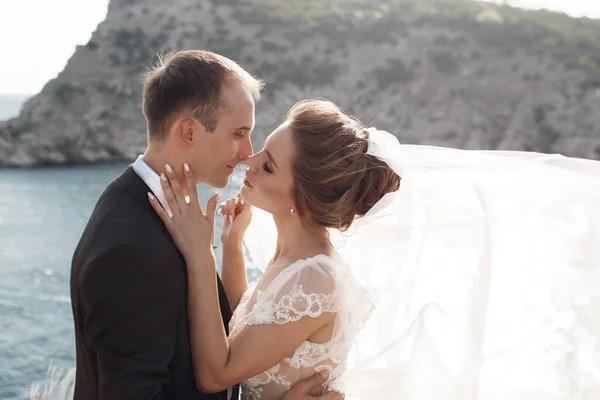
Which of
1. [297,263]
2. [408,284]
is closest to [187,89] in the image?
[297,263]

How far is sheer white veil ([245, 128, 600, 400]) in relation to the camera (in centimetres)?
238

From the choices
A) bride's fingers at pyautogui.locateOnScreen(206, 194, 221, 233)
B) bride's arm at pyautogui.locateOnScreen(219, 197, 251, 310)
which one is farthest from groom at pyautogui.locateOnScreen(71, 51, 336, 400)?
bride's arm at pyautogui.locateOnScreen(219, 197, 251, 310)

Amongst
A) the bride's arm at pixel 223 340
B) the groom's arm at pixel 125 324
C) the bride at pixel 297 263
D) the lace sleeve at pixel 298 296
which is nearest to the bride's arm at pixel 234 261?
the bride at pixel 297 263

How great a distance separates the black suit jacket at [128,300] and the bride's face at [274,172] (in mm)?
574

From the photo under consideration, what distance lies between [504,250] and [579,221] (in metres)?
0.32

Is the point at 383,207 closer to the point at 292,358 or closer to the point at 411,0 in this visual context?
the point at 292,358

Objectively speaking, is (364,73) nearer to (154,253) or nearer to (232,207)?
(232,207)

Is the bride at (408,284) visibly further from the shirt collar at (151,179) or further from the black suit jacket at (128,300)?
the black suit jacket at (128,300)

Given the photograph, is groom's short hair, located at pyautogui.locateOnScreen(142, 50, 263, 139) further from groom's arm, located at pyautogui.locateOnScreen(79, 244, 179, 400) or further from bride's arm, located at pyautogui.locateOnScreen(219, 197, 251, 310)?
bride's arm, located at pyautogui.locateOnScreen(219, 197, 251, 310)

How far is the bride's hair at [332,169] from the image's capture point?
248 cm

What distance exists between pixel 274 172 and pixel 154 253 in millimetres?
734

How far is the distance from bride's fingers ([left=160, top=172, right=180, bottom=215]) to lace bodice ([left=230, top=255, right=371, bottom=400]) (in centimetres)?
53

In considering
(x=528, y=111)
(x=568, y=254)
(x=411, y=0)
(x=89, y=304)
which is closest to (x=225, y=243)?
(x=89, y=304)

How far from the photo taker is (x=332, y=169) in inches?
97.3
